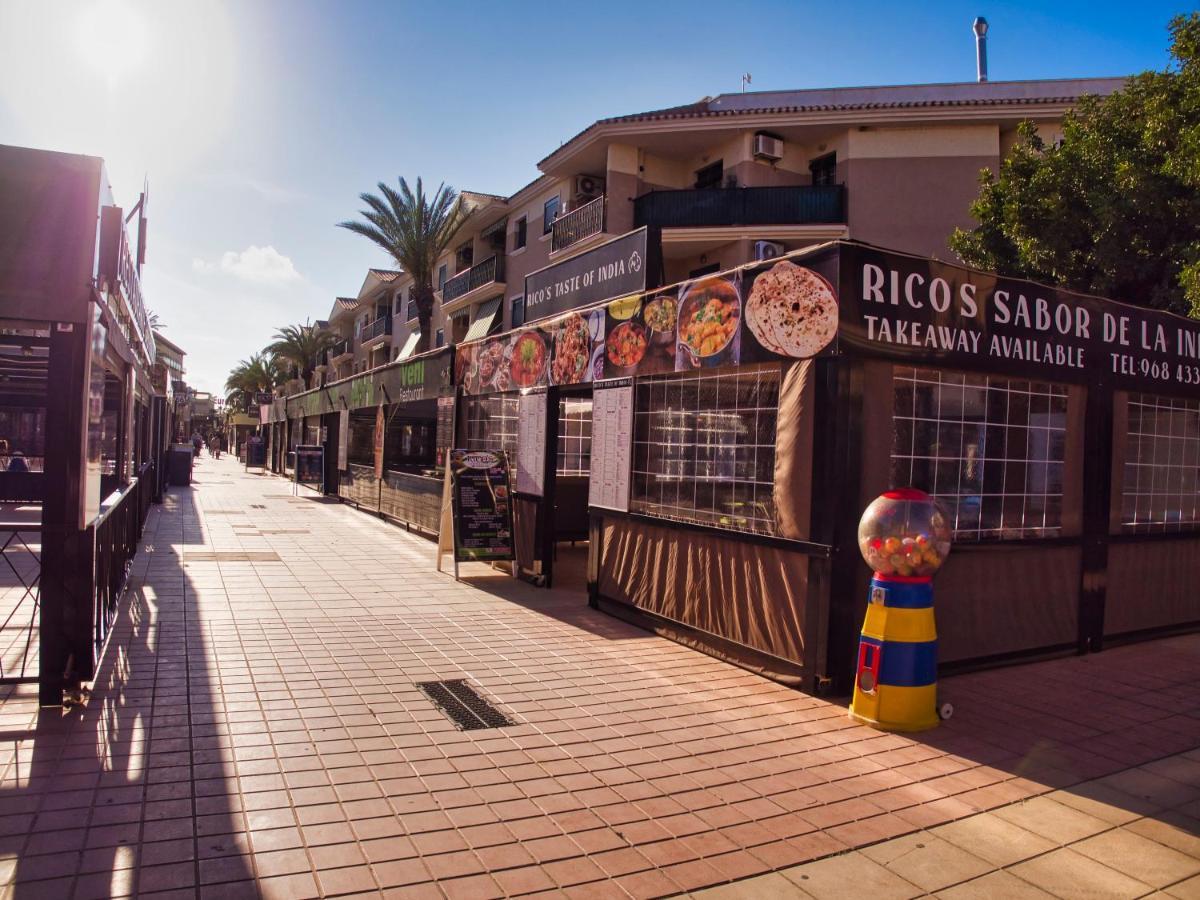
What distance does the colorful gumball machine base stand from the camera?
5.23 m

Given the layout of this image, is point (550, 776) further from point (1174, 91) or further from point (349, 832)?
point (1174, 91)

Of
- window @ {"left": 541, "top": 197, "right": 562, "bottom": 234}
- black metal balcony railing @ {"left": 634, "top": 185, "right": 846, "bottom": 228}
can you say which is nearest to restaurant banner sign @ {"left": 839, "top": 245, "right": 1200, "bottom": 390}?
black metal balcony railing @ {"left": 634, "top": 185, "right": 846, "bottom": 228}

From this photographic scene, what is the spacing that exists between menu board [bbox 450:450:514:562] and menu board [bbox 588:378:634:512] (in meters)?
2.06

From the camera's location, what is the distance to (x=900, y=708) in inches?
207

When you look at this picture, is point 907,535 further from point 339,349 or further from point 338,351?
point 338,351

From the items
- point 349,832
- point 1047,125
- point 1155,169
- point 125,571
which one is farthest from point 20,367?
point 1047,125

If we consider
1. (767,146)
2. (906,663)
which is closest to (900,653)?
(906,663)

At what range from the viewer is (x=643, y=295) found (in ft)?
26.2

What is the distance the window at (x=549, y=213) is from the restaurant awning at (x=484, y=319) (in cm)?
403

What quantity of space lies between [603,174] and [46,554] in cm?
2300

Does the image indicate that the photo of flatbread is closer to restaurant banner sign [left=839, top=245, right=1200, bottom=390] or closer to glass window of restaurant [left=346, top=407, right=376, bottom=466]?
restaurant banner sign [left=839, top=245, right=1200, bottom=390]

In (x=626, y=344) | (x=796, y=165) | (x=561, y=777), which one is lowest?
(x=561, y=777)

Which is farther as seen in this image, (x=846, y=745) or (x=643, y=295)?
(x=643, y=295)

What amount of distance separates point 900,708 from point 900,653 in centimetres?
36
